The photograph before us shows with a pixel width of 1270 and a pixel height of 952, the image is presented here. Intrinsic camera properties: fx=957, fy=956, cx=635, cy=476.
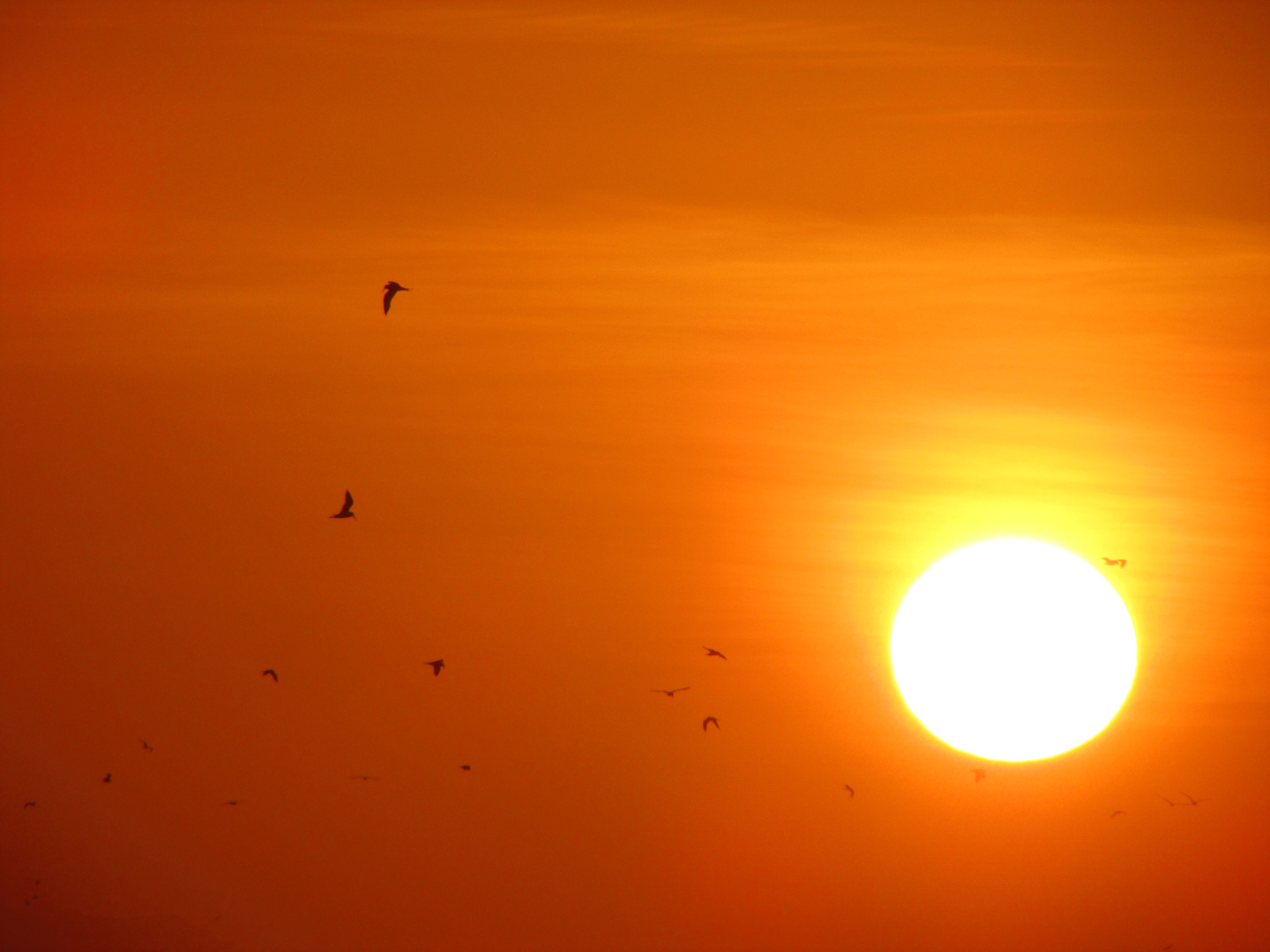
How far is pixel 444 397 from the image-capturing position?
7.75m

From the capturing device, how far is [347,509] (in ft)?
25.5

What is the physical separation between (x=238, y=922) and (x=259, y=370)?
612 cm

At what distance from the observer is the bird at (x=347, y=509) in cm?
750

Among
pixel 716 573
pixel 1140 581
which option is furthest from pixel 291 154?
pixel 1140 581

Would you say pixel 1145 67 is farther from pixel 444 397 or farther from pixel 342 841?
pixel 342 841

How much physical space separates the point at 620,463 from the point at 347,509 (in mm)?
2259

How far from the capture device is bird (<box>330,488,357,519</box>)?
7.50m

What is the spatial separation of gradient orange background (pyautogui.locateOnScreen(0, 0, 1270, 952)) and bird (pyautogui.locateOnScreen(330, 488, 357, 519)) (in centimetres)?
12

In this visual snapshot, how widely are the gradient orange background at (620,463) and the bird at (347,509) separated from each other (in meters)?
0.12

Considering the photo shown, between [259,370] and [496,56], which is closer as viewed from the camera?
[496,56]

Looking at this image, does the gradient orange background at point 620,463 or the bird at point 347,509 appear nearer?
the gradient orange background at point 620,463

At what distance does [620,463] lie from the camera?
26.1ft

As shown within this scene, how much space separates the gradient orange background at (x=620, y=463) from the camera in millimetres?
6824

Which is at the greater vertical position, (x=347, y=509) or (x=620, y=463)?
(x=620, y=463)
